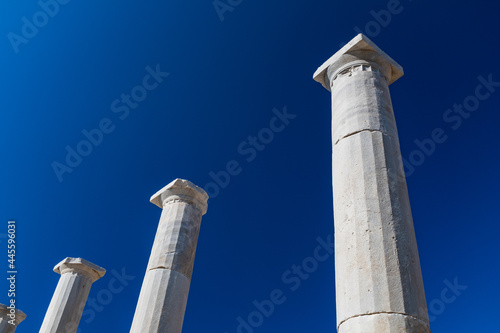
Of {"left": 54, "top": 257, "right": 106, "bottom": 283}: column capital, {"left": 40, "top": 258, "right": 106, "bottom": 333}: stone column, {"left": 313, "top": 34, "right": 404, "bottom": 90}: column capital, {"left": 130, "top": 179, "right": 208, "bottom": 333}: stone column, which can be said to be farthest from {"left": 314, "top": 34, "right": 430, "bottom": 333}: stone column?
{"left": 54, "top": 257, "right": 106, "bottom": 283}: column capital

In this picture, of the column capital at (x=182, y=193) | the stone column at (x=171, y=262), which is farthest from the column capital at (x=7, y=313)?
the column capital at (x=182, y=193)

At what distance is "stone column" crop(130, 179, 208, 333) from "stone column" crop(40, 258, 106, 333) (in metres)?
7.68

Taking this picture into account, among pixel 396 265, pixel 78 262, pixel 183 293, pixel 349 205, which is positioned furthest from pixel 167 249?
pixel 396 265

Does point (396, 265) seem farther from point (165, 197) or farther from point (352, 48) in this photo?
point (165, 197)

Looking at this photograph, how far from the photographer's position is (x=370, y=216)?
9.28m

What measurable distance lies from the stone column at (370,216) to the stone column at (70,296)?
19.2 metres

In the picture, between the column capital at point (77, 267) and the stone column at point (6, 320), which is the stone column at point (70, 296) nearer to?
the column capital at point (77, 267)

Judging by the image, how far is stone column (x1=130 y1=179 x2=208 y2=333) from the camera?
16516 millimetres

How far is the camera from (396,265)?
857 cm

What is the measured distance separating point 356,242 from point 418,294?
1.67 meters

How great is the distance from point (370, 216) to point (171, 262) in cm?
1147

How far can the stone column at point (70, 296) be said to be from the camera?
22247 millimetres

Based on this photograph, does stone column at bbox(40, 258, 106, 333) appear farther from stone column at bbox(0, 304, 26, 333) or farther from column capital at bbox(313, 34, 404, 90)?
column capital at bbox(313, 34, 404, 90)

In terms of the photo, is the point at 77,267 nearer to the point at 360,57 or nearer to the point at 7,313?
the point at 7,313
